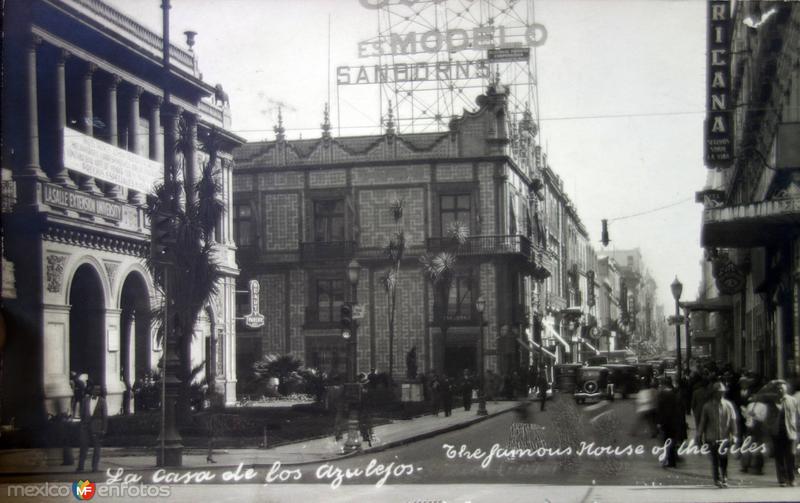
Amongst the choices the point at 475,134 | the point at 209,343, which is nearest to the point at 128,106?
the point at 209,343

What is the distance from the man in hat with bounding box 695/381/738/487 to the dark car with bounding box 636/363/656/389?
1.32 metres

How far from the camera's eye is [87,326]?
12.9 m

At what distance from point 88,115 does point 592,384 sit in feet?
23.7

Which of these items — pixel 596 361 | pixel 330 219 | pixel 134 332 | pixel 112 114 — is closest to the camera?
pixel 112 114

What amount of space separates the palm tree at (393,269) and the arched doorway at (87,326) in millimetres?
3597

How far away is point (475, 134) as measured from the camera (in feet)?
44.6

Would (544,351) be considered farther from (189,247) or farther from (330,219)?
(189,247)

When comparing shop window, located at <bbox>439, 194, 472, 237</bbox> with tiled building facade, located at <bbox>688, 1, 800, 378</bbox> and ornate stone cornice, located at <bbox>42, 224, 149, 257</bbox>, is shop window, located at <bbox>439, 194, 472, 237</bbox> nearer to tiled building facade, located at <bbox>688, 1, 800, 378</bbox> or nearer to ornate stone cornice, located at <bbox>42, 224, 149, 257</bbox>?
tiled building facade, located at <bbox>688, 1, 800, 378</bbox>

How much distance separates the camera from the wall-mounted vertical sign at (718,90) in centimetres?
1337

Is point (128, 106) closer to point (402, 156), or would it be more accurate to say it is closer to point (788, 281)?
point (402, 156)

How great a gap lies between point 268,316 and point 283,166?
1973 mm

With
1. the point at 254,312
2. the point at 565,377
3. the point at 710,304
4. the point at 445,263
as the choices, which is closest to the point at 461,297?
the point at 445,263

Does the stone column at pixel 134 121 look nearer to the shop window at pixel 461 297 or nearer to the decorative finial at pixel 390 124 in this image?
the decorative finial at pixel 390 124

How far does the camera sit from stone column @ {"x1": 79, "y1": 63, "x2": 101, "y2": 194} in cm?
1271
